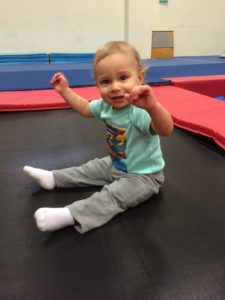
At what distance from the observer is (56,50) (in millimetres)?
3076

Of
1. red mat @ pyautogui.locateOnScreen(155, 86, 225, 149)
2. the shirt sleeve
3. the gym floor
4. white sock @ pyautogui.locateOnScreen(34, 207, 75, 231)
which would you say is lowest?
the gym floor

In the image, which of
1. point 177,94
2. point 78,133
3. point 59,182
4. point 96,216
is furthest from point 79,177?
point 177,94

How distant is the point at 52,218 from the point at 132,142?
0.91 feet

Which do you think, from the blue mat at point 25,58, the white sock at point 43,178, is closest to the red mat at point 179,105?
the white sock at point 43,178

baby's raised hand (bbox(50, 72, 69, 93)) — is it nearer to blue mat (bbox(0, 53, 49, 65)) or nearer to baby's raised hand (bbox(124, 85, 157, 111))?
baby's raised hand (bbox(124, 85, 157, 111))

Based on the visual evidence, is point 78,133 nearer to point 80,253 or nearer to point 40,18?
point 80,253

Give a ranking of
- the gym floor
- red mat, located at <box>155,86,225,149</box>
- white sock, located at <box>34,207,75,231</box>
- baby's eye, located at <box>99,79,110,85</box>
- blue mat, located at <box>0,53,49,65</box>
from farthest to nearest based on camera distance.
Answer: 1. blue mat, located at <box>0,53,49,65</box>
2. red mat, located at <box>155,86,225,149</box>
3. baby's eye, located at <box>99,79,110,85</box>
4. white sock, located at <box>34,207,75,231</box>
5. the gym floor

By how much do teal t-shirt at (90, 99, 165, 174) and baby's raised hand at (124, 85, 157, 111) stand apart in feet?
0.41

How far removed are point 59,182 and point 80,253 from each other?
0.90ft

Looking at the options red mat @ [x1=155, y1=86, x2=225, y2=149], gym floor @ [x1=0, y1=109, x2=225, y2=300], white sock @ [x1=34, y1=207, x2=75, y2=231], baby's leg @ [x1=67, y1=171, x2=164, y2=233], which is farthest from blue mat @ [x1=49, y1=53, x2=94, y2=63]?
white sock @ [x1=34, y1=207, x2=75, y2=231]

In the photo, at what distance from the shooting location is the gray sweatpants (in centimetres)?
68

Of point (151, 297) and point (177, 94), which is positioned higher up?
point (177, 94)

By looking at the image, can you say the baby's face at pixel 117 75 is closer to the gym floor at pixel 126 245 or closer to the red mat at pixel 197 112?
the gym floor at pixel 126 245

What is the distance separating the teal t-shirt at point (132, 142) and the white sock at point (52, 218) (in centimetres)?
21
